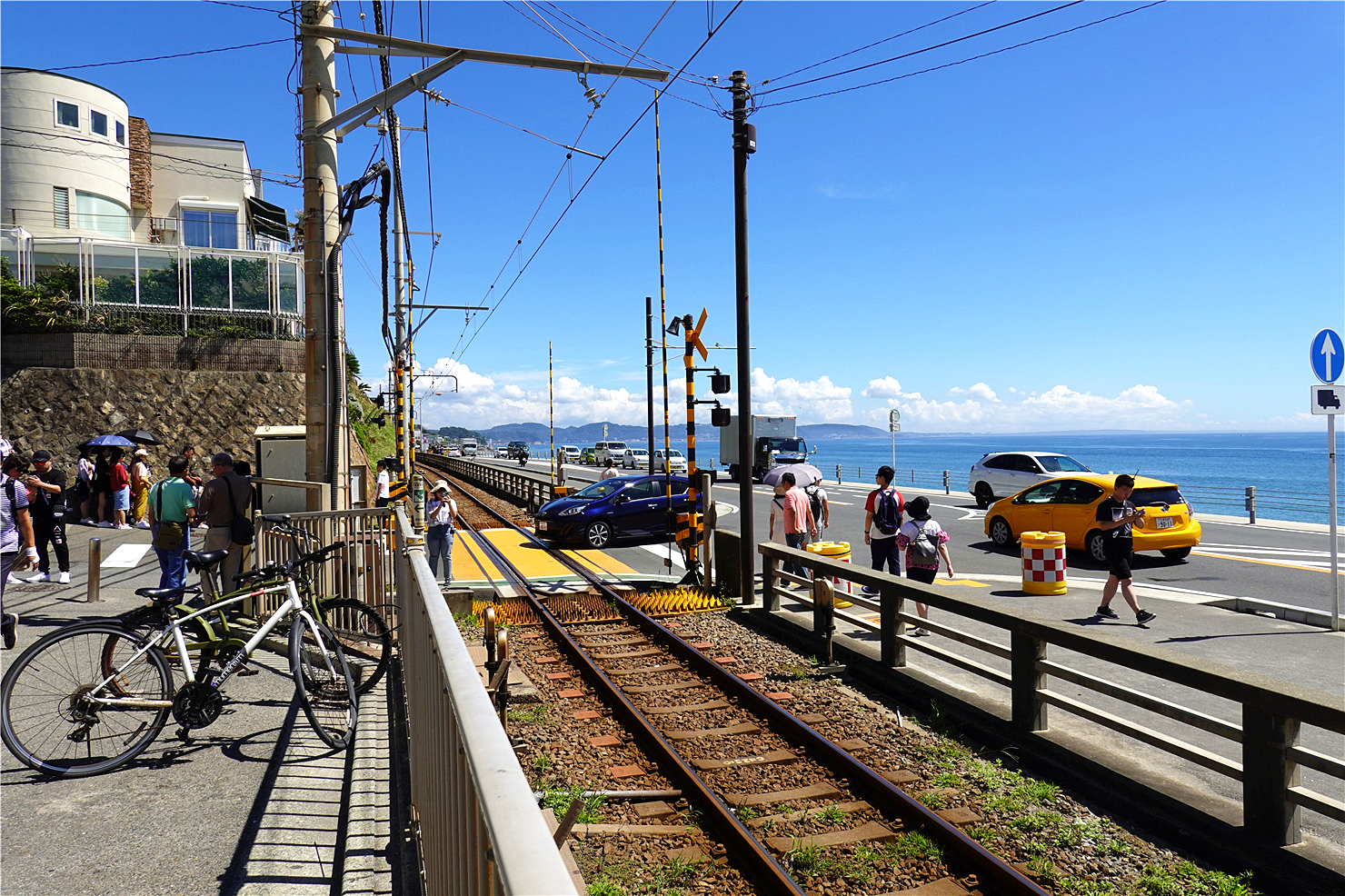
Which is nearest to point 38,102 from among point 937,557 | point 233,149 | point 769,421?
point 233,149

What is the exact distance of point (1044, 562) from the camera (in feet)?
40.5

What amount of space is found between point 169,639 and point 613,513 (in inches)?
552

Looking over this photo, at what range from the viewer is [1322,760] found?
13.7ft

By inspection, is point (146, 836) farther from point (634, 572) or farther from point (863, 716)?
point (634, 572)

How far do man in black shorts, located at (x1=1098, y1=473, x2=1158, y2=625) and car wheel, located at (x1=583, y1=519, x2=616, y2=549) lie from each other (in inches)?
434

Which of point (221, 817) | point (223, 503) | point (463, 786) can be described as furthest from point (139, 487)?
point (463, 786)

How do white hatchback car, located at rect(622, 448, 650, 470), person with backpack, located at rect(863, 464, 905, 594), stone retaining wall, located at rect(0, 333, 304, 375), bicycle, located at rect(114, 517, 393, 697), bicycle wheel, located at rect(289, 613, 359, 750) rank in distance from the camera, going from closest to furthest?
bicycle, located at rect(114, 517, 393, 697)
bicycle wheel, located at rect(289, 613, 359, 750)
person with backpack, located at rect(863, 464, 905, 594)
stone retaining wall, located at rect(0, 333, 304, 375)
white hatchback car, located at rect(622, 448, 650, 470)

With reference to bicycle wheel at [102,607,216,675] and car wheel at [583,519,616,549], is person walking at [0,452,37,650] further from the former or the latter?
car wheel at [583,519,616,549]

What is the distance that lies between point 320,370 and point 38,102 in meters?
43.2

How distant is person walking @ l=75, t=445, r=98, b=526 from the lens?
20016mm

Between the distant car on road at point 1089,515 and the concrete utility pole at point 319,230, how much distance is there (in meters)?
12.0

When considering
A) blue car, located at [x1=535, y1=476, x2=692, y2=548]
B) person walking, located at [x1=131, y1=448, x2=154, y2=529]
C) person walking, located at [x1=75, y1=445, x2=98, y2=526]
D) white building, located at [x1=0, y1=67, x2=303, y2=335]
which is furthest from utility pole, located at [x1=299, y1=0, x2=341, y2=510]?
white building, located at [x1=0, y1=67, x2=303, y2=335]

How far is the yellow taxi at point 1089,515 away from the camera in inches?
590

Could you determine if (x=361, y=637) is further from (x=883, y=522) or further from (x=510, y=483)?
(x=510, y=483)
